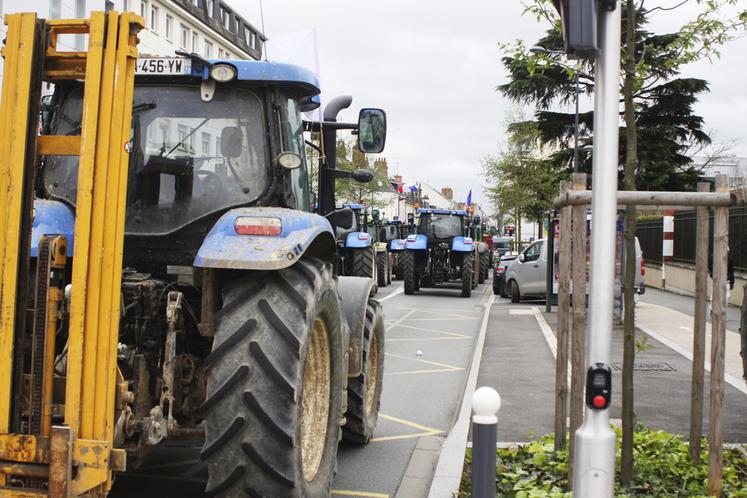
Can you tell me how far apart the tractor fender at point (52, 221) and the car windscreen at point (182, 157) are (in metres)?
0.42

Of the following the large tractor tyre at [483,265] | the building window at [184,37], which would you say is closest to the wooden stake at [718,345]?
the large tractor tyre at [483,265]

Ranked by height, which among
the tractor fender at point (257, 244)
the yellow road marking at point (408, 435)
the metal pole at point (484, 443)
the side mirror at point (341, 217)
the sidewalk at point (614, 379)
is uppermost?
the side mirror at point (341, 217)

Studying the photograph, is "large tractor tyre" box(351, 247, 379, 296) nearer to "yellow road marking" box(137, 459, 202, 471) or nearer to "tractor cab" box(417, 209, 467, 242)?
"tractor cab" box(417, 209, 467, 242)

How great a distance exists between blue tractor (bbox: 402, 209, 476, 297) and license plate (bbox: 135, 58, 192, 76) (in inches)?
779

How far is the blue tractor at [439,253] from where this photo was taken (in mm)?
24469

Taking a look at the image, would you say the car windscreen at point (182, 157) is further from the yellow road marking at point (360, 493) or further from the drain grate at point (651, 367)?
the drain grate at point (651, 367)

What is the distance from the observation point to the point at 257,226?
13.5 feet

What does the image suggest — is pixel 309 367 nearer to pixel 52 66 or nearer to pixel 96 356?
pixel 96 356

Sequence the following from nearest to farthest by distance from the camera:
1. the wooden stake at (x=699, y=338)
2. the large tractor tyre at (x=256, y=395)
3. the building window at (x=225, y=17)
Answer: the large tractor tyre at (x=256, y=395), the wooden stake at (x=699, y=338), the building window at (x=225, y=17)

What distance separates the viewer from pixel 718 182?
204 inches

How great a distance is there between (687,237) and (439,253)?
26.2ft

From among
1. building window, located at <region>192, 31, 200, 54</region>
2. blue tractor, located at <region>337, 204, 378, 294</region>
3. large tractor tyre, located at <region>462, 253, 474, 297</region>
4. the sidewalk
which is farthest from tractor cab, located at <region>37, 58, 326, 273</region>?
building window, located at <region>192, 31, 200, 54</region>

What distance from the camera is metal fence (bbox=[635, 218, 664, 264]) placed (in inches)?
1255

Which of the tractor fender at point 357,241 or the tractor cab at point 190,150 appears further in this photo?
the tractor fender at point 357,241
